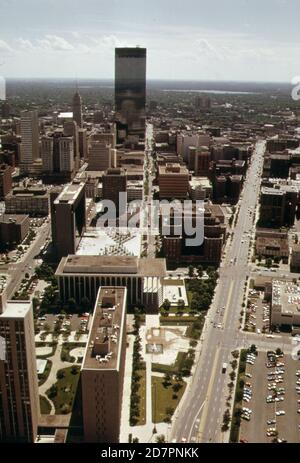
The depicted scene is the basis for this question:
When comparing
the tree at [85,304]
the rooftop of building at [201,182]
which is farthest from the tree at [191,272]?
the rooftop of building at [201,182]

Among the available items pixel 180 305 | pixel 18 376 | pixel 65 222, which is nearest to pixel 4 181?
pixel 65 222

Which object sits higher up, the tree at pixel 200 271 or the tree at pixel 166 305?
the tree at pixel 200 271

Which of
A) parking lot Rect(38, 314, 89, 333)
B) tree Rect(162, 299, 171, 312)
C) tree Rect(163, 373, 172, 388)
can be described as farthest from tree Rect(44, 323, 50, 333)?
tree Rect(163, 373, 172, 388)

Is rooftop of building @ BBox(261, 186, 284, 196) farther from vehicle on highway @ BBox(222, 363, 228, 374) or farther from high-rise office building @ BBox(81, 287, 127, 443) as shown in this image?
high-rise office building @ BBox(81, 287, 127, 443)

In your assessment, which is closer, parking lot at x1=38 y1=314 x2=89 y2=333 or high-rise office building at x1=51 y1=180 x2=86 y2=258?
parking lot at x1=38 y1=314 x2=89 y2=333

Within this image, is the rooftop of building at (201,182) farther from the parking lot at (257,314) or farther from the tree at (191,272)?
the parking lot at (257,314)

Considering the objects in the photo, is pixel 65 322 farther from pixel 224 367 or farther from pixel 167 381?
pixel 224 367
